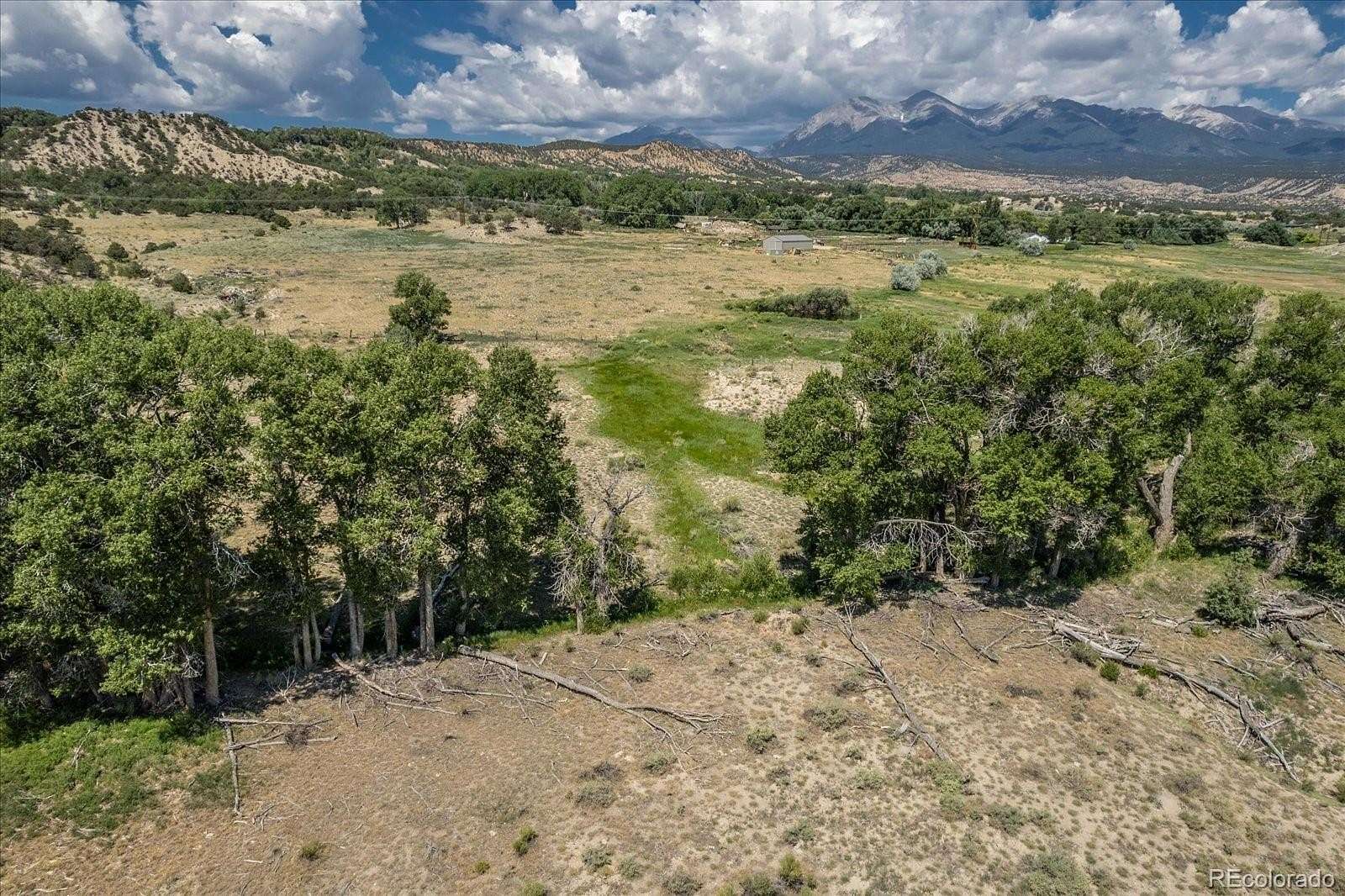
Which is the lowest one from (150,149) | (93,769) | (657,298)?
(93,769)

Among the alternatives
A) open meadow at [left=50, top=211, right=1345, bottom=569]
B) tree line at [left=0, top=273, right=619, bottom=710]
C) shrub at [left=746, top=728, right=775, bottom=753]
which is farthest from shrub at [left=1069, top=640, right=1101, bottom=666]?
tree line at [left=0, top=273, right=619, bottom=710]

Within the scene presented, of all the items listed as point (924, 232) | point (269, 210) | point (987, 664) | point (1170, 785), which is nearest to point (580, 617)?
point (987, 664)

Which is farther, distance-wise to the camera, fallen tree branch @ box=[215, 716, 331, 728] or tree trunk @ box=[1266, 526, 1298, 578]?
tree trunk @ box=[1266, 526, 1298, 578]

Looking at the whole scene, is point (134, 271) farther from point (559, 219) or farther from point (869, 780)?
point (869, 780)

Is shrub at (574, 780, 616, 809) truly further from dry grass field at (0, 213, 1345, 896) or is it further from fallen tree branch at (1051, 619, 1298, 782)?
fallen tree branch at (1051, 619, 1298, 782)

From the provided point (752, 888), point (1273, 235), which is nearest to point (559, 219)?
point (752, 888)

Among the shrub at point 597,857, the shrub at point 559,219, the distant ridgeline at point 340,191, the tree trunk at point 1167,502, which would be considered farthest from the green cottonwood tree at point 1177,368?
the distant ridgeline at point 340,191

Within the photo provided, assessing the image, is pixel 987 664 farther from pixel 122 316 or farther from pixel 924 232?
pixel 924 232
